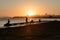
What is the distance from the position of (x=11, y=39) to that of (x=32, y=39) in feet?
7.54

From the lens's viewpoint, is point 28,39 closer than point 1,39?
Yes

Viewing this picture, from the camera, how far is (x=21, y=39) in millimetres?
18047

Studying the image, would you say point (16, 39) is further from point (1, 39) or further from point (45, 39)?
point (45, 39)

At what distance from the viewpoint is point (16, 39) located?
1823 centimetres

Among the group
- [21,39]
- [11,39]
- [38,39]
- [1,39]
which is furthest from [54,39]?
[1,39]

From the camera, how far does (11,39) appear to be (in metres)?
18.3

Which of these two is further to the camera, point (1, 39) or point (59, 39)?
point (1, 39)

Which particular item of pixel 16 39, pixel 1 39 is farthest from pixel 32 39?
pixel 1 39

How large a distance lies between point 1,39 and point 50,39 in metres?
5.37

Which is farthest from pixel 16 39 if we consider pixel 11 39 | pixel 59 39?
pixel 59 39

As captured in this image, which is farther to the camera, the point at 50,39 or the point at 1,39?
the point at 1,39

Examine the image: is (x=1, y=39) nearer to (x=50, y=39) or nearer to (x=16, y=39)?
(x=16, y=39)

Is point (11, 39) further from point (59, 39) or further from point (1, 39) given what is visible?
point (59, 39)

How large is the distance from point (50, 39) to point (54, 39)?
41 centimetres
